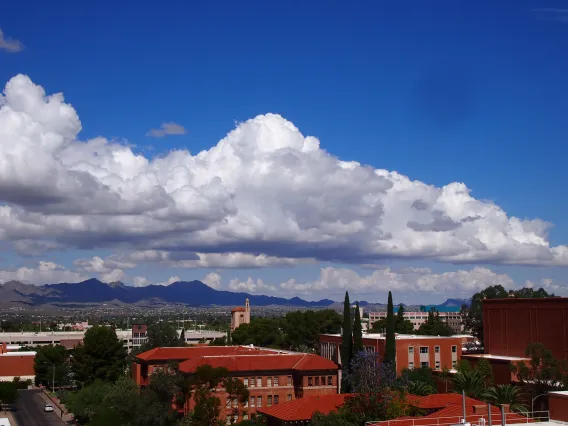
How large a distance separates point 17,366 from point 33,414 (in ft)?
157

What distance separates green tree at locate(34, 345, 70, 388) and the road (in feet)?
17.9

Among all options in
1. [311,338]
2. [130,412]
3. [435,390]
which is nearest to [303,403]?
[130,412]

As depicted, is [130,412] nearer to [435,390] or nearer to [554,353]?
[435,390]

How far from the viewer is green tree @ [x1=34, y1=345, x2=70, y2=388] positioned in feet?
411

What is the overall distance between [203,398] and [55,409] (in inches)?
1935

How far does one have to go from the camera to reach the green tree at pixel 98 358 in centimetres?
10719

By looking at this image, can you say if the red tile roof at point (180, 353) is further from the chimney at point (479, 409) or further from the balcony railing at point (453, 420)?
the balcony railing at point (453, 420)

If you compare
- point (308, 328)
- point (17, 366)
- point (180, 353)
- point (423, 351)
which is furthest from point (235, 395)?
point (17, 366)

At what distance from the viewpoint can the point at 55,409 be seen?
102 meters

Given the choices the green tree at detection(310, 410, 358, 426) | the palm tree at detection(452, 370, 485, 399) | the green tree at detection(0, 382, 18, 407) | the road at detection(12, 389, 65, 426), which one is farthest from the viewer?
the green tree at detection(0, 382, 18, 407)

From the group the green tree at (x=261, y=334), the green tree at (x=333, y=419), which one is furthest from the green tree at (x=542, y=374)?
the green tree at (x=261, y=334)

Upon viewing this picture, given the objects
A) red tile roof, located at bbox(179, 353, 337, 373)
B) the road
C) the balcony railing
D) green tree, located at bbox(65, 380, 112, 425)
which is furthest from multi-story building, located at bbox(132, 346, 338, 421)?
the balcony railing

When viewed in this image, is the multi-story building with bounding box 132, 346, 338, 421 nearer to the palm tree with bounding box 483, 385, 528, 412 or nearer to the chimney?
the palm tree with bounding box 483, 385, 528, 412

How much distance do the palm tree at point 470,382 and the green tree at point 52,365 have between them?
7876 centimetres
